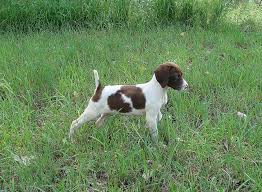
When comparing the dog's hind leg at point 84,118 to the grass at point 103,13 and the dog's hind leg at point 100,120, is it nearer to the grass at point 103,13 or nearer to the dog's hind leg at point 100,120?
the dog's hind leg at point 100,120

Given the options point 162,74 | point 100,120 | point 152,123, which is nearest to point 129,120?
point 100,120

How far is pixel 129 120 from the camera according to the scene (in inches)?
169

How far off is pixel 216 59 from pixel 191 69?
61cm

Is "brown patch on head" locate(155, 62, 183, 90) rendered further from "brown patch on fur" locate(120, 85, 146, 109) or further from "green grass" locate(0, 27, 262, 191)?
"green grass" locate(0, 27, 262, 191)

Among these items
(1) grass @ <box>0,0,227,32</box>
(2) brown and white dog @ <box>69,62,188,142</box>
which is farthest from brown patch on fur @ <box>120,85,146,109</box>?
(1) grass @ <box>0,0,227,32</box>

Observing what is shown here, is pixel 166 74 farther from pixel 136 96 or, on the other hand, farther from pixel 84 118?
pixel 84 118

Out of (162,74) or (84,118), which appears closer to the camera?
(162,74)

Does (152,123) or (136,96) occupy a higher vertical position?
(136,96)

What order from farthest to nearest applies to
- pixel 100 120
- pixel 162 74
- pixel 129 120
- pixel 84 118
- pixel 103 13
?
pixel 103 13 → pixel 129 120 → pixel 100 120 → pixel 84 118 → pixel 162 74

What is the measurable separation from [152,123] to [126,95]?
1.12 ft

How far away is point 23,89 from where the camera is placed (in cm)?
507

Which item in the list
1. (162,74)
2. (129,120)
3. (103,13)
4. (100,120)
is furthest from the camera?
(103,13)

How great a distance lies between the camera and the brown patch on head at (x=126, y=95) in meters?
3.74

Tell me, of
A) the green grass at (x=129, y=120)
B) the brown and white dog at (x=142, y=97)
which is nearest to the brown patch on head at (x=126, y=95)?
the brown and white dog at (x=142, y=97)
